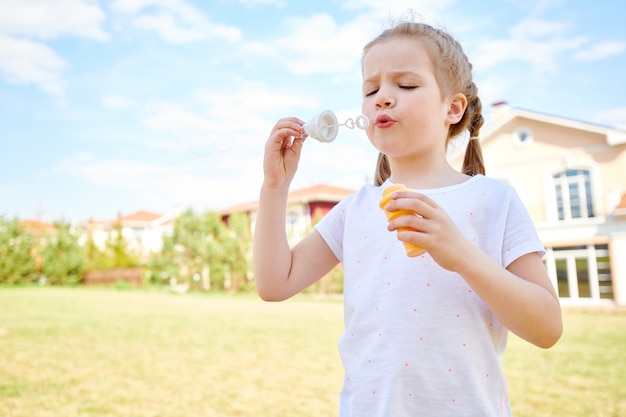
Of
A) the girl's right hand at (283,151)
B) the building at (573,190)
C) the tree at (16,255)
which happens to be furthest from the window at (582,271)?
the tree at (16,255)

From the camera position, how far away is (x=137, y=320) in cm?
1075

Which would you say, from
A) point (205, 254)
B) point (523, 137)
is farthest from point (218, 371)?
point (205, 254)

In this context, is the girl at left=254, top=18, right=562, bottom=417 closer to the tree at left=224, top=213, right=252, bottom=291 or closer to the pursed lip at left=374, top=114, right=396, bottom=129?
the pursed lip at left=374, top=114, right=396, bottom=129

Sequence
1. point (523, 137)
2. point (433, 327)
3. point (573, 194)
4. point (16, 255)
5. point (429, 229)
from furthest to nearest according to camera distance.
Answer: point (16, 255)
point (523, 137)
point (573, 194)
point (433, 327)
point (429, 229)

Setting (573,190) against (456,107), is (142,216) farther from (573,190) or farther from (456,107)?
(456,107)

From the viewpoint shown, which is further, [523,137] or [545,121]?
[523,137]

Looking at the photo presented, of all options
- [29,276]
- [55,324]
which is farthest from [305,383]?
[29,276]

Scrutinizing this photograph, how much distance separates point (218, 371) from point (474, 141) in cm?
462

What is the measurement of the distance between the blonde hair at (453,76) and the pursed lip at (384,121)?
18 cm

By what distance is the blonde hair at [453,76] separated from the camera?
1347 mm

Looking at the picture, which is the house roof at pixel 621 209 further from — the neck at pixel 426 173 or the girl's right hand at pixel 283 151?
the girl's right hand at pixel 283 151

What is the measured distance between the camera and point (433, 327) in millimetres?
1194

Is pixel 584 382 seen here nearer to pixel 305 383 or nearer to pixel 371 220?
pixel 305 383

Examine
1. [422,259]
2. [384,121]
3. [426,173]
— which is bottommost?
[422,259]
